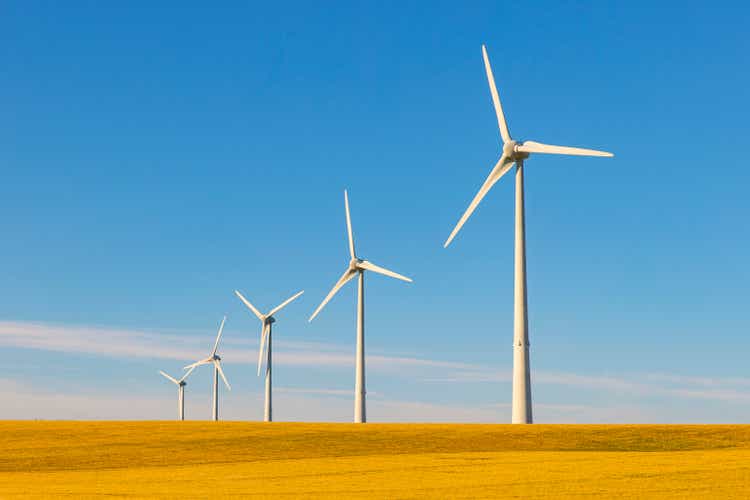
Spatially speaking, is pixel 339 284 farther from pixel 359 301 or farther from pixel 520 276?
pixel 520 276

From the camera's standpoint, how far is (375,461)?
139 feet

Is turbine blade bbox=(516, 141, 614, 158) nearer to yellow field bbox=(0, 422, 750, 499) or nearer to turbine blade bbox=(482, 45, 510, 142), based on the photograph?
turbine blade bbox=(482, 45, 510, 142)

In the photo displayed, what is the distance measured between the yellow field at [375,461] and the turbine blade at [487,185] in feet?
45.9

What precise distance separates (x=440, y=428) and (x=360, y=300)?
28.6 meters

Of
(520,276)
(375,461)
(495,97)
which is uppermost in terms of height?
(495,97)

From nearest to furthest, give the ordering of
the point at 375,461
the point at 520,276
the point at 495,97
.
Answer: the point at 375,461 → the point at 520,276 → the point at 495,97

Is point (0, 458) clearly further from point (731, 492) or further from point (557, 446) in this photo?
point (731, 492)

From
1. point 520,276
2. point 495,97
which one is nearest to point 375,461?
point 520,276

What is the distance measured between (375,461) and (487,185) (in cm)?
2952

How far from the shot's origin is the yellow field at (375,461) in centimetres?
2945

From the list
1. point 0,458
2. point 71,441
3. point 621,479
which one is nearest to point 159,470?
point 0,458

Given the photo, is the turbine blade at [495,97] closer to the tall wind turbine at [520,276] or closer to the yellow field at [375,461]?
the tall wind turbine at [520,276]

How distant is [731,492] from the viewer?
26.0 metres

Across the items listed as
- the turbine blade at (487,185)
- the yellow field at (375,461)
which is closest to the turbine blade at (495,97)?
the turbine blade at (487,185)
